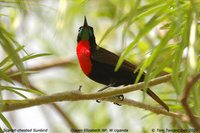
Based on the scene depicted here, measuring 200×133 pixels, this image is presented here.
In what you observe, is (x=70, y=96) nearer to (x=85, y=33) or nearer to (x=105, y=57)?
(x=105, y=57)

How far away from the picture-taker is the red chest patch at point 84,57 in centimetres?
317

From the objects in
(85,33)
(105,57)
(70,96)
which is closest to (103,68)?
(105,57)

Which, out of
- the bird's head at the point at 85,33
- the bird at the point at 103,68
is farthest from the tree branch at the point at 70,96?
the bird's head at the point at 85,33

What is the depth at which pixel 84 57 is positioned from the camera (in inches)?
126

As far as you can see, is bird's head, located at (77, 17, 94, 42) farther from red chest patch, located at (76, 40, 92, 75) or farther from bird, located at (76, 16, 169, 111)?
bird, located at (76, 16, 169, 111)

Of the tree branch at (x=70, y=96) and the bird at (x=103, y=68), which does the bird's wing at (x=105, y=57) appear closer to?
the bird at (x=103, y=68)

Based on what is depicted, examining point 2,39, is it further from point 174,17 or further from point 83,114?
point 83,114

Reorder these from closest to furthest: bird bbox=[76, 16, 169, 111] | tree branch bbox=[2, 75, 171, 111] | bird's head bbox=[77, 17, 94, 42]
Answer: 1. tree branch bbox=[2, 75, 171, 111]
2. bird bbox=[76, 16, 169, 111]
3. bird's head bbox=[77, 17, 94, 42]

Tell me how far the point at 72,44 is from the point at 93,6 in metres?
0.41

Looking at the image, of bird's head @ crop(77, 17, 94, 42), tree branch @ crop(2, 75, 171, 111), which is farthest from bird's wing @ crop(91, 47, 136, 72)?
tree branch @ crop(2, 75, 171, 111)

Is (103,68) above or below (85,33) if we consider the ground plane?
below

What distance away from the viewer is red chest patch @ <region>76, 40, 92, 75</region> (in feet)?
10.4

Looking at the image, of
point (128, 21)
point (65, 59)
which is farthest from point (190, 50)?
point (65, 59)

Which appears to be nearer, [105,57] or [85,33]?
[105,57]
